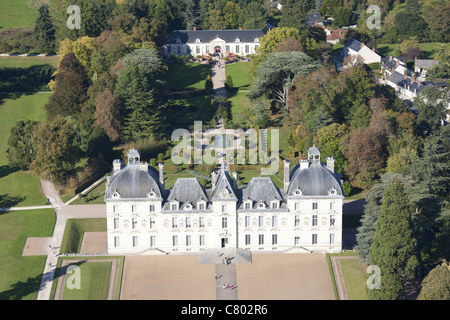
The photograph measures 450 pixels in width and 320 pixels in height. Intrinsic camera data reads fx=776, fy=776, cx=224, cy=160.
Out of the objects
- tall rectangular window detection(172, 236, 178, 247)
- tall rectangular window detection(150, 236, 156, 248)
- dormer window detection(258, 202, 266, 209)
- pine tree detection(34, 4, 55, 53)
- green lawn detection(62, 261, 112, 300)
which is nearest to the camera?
green lawn detection(62, 261, 112, 300)

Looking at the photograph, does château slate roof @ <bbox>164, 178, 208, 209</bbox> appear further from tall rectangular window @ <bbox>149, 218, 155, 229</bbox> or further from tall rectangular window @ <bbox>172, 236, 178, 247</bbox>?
tall rectangular window @ <bbox>172, 236, 178, 247</bbox>

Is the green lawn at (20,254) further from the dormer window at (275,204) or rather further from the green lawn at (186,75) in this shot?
the green lawn at (186,75)

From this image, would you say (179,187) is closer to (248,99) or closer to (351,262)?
(351,262)

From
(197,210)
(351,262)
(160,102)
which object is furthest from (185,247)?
(160,102)

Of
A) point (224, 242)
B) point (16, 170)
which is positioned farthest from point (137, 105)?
point (224, 242)

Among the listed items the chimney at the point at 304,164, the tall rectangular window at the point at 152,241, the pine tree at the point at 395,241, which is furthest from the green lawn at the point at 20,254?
the pine tree at the point at 395,241

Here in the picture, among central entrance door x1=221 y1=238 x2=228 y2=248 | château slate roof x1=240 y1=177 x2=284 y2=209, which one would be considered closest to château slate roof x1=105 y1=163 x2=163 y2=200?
central entrance door x1=221 y1=238 x2=228 y2=248
